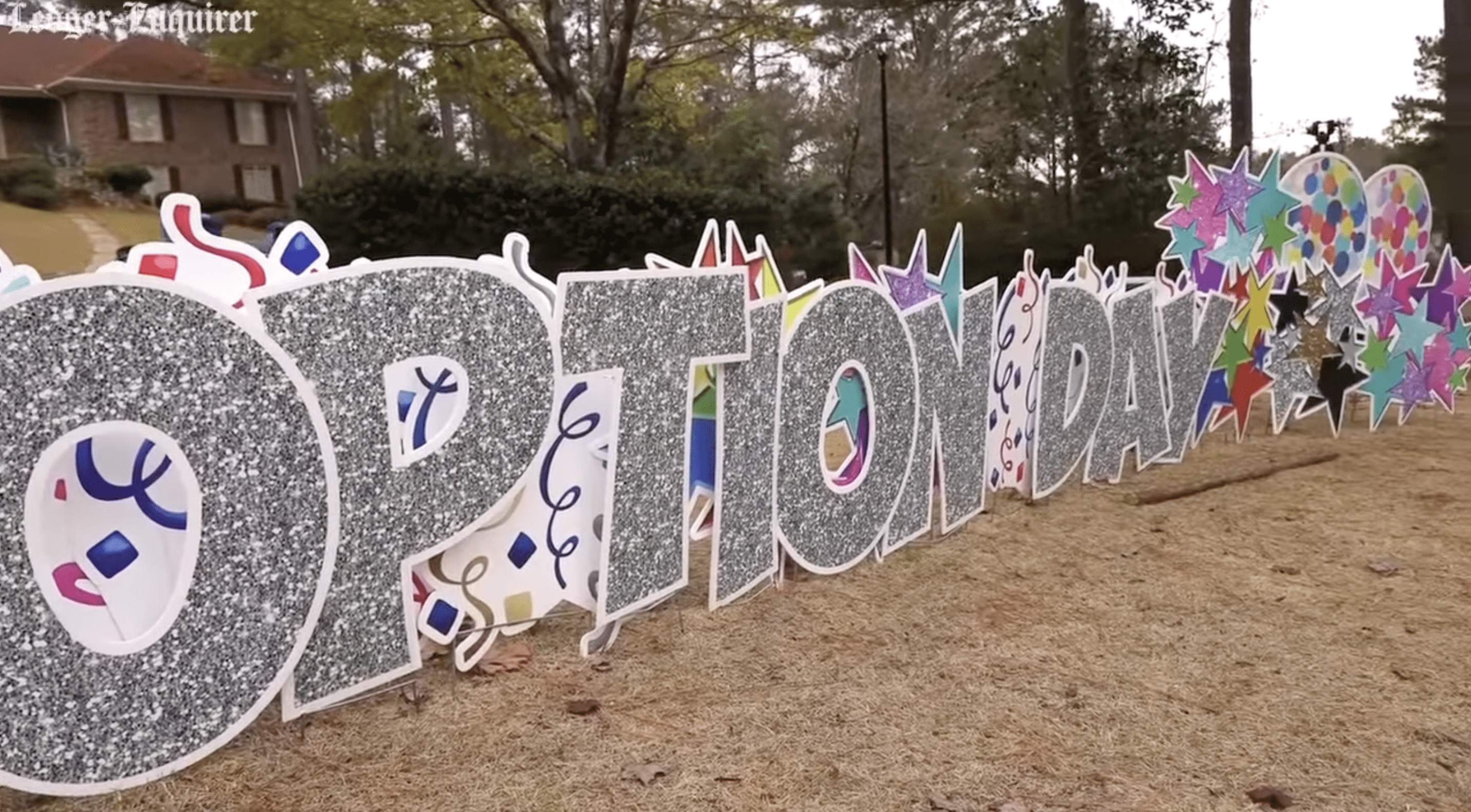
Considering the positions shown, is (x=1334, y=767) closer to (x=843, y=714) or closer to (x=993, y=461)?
(x=843, y=714)

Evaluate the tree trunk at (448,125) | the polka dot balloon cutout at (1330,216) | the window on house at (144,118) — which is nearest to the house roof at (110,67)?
the window on house at (144,118)

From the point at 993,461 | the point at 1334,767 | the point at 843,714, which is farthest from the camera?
the point at 993,461

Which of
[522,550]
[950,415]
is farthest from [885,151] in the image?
[522,550]

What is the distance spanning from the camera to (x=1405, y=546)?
14.5ft

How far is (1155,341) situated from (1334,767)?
11.2ft

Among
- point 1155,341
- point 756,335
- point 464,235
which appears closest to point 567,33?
point 464,235

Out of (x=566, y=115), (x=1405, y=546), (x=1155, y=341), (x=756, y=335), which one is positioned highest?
(x=566, y=115)

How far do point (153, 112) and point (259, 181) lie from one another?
2733 millimetres

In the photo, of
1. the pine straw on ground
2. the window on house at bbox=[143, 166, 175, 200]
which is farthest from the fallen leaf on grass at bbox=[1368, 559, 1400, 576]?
the window on house at bbox=[143, 166, 175, 200]

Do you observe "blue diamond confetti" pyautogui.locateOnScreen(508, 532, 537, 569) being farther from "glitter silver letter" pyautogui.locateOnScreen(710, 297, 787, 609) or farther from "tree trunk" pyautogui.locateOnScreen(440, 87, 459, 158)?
"tree trunk" pyautogui.locateOnScreen(440, 87, 459, 158)

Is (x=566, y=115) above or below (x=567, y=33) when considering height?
below

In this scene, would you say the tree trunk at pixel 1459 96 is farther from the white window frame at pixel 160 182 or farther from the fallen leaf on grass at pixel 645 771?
the white window frame at pixel 160 182

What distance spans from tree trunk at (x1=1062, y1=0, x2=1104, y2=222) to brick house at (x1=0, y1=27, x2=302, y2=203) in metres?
17.7

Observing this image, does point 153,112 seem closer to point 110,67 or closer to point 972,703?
point 110,67
